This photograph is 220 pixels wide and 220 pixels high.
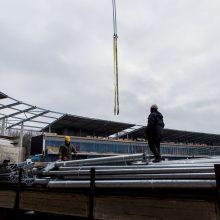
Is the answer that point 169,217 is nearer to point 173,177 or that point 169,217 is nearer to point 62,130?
point 173,177

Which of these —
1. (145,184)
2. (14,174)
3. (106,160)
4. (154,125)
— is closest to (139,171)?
(145,184)

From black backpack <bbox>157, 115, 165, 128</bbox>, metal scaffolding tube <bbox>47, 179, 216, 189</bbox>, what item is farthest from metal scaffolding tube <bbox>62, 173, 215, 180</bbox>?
black backpack <bbox>157, 115, 165, 128</bbox>

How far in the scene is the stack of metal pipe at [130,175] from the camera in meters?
3.85

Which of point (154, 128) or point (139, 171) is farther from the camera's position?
point (154, 128)

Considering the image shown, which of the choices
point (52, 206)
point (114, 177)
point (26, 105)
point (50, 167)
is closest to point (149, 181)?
point (114, 177)

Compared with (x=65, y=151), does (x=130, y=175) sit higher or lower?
lower

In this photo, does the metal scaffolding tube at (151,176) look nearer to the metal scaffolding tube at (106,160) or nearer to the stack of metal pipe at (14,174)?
the metal scaffolding tube at (106,160)

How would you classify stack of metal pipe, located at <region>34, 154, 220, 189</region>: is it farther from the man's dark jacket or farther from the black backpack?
the black backpack

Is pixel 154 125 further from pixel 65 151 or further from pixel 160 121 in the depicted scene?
pixel 65 151

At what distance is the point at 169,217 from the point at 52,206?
2.01 meters

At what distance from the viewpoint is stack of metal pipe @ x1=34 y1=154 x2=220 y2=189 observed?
385 centimetres

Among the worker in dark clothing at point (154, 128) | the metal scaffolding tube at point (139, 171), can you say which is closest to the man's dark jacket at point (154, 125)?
the worker in dark clothing at point (154, 128)

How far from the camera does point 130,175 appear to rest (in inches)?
179

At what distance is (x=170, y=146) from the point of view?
55156 millimetres
